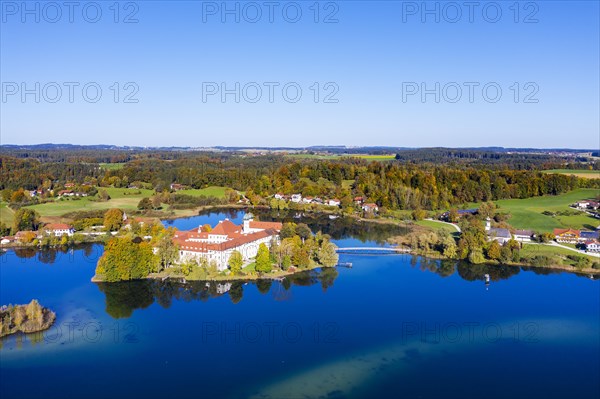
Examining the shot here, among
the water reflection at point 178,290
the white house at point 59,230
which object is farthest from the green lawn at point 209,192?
the water reflection at point 178,290

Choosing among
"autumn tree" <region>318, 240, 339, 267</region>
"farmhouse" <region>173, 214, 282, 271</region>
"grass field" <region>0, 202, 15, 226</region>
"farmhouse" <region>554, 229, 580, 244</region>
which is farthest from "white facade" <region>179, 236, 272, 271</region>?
"farmhouse" <region>554, 229, 580, 244</region>

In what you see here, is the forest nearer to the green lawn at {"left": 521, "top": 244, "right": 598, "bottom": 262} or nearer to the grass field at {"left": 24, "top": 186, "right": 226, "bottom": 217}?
the grass field at {"left": 24, "top": 186, "right": 226, "bottom": 217}

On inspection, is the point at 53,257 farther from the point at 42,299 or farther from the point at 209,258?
the point at 209,258

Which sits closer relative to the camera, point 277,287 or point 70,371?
Result: point 70,371

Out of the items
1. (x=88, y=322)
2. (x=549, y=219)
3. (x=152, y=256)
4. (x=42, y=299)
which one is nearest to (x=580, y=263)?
(x=549, y=219)

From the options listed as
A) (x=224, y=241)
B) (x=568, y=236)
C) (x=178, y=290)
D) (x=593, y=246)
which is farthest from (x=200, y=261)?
(x=568, y=236)

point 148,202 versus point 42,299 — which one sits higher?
point 148,202

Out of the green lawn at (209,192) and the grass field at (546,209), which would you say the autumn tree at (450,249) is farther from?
the green lawn at (209,192)
